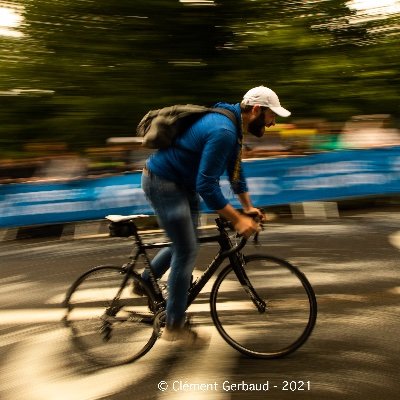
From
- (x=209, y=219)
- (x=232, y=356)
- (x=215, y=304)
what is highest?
(x=215, y=304)

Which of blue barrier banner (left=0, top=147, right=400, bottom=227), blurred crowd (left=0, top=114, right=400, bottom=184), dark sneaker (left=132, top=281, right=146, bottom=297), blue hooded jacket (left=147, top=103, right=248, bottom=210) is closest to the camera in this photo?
blue hooded jacket (left=147, top=103, right=248, bottom=210)

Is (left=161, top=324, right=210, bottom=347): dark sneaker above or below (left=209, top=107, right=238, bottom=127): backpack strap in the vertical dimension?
below

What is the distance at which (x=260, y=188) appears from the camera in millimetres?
10703

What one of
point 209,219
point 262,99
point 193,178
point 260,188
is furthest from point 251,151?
point 262,99

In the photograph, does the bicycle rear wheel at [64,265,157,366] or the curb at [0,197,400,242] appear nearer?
the bicycle rear wheel at [64,265,157,366]

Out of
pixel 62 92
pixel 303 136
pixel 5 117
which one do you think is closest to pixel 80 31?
pixel 62 92

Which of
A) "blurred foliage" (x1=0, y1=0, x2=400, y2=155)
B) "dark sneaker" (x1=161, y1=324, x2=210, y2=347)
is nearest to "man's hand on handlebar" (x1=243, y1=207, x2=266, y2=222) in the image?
"dark sneaker" (x1=161, y1=324, x2=210, y2=347)

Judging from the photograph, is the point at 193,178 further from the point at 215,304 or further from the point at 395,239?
the point at 395,239

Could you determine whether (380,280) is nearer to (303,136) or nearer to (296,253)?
(296,253)

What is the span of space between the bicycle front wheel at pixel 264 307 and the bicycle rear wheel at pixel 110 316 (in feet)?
1.78

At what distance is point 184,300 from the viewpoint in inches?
169

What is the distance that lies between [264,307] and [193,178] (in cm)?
111

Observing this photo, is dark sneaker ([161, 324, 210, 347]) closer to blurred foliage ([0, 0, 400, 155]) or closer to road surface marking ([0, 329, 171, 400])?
road surface marking ([0, 329, 171, 400])

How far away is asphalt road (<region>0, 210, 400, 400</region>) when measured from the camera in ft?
13.3
